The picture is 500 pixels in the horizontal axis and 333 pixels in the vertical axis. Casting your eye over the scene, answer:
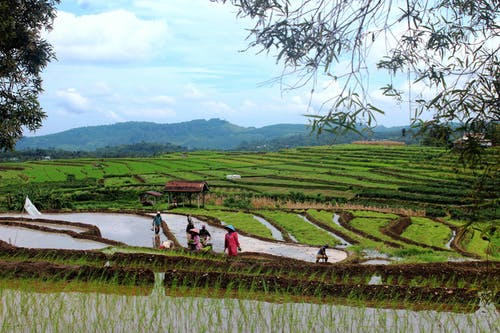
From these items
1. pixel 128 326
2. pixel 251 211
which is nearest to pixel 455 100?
pixel 128 326

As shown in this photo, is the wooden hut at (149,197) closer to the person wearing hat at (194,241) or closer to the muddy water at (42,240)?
the muddy water at (42,240)

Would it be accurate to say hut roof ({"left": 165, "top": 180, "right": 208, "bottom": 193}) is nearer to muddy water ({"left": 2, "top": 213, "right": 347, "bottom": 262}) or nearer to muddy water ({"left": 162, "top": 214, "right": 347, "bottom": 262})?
muddy water ({"left": 2, "top": 213, "right": 347, "bottom": 262})

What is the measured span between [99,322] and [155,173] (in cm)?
5470

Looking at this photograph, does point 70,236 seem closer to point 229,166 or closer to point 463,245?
point 463,245

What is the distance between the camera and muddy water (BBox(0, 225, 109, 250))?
16828 mm

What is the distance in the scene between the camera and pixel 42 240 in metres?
18.2

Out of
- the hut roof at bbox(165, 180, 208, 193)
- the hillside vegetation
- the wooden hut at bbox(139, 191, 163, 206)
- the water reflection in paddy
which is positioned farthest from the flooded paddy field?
the wooden hut at bbox(139, 191, 163, 206)

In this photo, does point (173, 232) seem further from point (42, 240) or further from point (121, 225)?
point (42, 240)

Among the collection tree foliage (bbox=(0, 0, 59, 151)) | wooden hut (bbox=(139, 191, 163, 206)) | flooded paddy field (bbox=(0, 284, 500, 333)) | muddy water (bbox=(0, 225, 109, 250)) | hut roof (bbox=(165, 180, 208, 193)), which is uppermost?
tree foliage (bbox=(0, 0, 59, 151))

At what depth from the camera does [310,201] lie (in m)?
39.8

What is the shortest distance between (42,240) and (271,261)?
1035 centimetres

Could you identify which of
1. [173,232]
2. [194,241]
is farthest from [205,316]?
[173,232]

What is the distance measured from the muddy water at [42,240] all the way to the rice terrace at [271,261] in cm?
7

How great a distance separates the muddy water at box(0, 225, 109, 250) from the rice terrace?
73 millimetres
